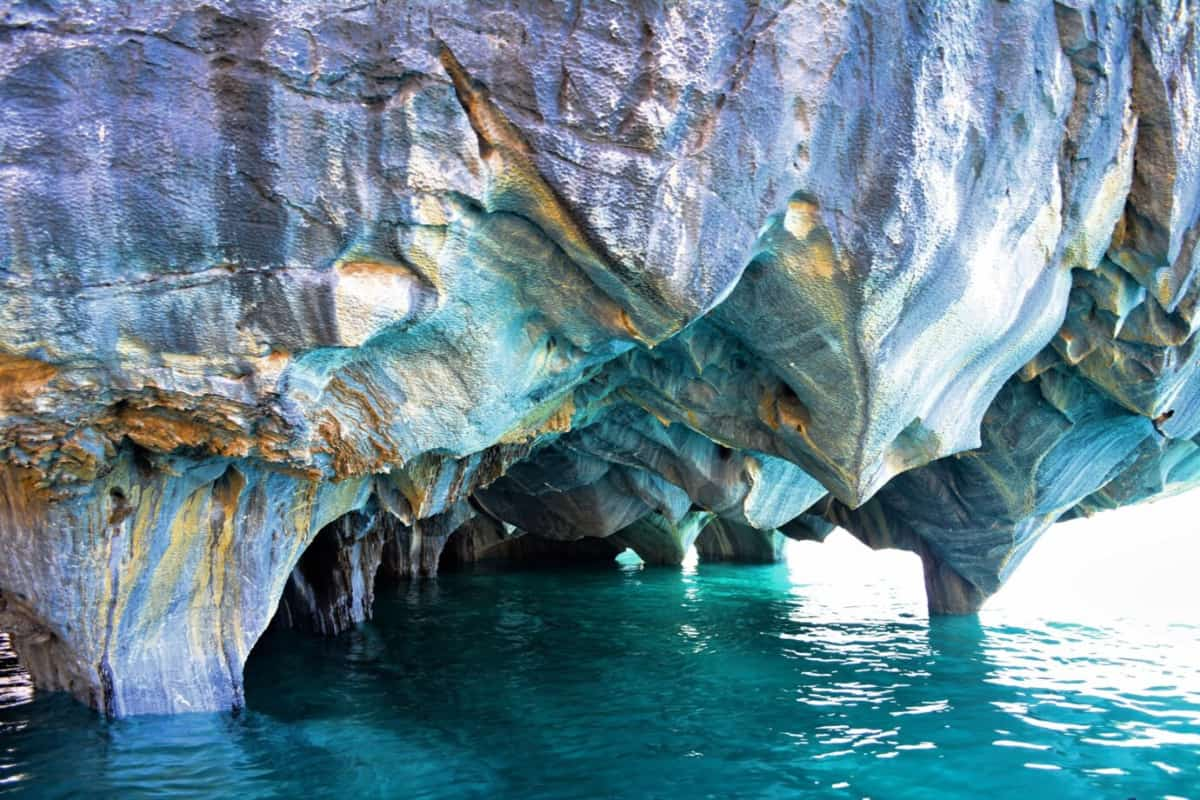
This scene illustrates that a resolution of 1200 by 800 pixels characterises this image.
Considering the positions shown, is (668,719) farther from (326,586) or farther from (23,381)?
(326,586)

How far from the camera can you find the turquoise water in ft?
22.8

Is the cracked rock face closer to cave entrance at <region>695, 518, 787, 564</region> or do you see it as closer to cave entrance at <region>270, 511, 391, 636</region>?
cave entrance at <region>270, 511, 391, 636</region>

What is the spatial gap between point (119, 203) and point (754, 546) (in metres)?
22.3

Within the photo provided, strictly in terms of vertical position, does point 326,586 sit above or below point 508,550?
below

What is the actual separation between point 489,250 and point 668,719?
16.0 ft

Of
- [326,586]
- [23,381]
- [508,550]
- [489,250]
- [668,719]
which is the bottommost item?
[668,719]

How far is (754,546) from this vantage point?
25.7 meters

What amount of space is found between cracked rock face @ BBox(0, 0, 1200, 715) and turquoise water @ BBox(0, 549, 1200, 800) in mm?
1218

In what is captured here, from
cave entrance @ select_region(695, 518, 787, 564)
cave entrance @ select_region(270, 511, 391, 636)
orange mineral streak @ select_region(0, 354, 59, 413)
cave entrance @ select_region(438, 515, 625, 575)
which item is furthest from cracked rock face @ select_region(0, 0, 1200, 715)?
cave entrance @ select_region(438, 515, 625, 575)

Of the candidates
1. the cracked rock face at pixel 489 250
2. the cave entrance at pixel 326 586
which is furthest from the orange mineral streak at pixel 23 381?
the cave entrance at pixel 326 586

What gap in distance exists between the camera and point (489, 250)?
6.22 m

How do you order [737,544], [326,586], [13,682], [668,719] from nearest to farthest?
[668,719] → [13,682] → [326,586] → [737,544]

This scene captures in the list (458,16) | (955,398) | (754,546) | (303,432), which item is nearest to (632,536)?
(754,546)

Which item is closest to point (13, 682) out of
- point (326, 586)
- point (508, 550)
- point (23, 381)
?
point (326, 586)
